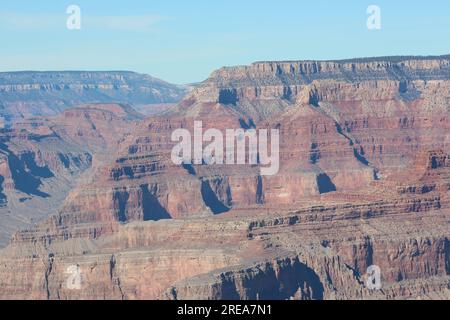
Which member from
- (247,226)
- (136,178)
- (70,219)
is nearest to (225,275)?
(247,226)

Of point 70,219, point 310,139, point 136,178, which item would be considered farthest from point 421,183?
point 310,139

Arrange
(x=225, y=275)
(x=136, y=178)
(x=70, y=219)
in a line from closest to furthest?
(x=225, y=275) < (x=70, y=219) < (x=136, y=178)

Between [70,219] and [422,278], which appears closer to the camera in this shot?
[422,278]

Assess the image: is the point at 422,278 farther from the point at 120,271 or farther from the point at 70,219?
the point at 70,219

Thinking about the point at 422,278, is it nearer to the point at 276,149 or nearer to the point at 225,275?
the point at 225,275

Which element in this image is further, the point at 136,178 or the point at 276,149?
the point at 276,149

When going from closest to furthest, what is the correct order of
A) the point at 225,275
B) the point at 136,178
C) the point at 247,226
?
the point at 225,275 → the point at 247,226 → the point at 136,178
